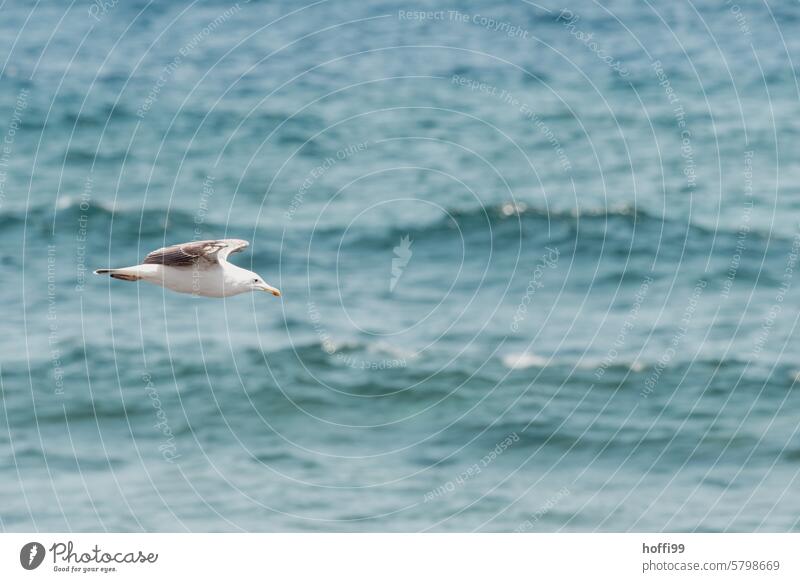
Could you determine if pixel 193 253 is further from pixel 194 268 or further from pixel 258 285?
pixel 258 285

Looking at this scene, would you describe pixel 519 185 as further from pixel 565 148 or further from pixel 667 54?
pixel 667 54

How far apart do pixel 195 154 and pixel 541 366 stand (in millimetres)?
7453

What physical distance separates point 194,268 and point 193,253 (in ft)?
0.61

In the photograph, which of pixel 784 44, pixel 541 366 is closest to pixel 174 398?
pixel 541 366

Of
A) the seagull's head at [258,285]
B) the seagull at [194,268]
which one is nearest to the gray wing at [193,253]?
the seagull at [194,268]

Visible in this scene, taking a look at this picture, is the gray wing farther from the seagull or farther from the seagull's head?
the seagull's head

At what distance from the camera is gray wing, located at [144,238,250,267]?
474 inches

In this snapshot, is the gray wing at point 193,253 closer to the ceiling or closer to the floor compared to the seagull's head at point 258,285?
closer to the ceiling

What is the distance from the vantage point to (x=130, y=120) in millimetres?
22031

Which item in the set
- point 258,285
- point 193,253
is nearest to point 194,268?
point 193,253

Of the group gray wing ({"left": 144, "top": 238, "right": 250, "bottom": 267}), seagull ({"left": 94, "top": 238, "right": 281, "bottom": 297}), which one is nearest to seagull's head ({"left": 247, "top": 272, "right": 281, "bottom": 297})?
seagull ({"left": 94, "top": 238, "right": 281, "bottom": 297})

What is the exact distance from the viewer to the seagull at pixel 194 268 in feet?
39.5

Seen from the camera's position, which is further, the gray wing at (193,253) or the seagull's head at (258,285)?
the seagull's head at (258,285)

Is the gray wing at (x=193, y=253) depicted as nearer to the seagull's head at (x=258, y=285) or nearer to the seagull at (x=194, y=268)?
the seagull at (x=194, y=268)
